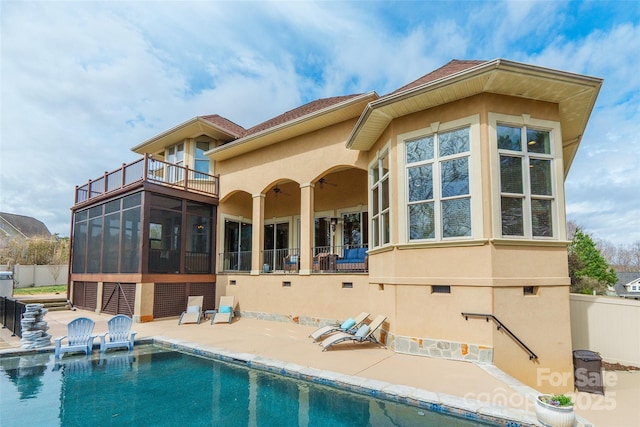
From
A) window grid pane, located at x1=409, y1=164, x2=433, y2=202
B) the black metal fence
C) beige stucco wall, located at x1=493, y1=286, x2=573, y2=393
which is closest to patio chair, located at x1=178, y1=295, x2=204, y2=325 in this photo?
the black metal fence

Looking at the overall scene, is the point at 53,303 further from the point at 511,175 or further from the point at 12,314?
the point at 511,175

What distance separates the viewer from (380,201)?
29.7 ft

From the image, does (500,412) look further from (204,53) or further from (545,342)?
(204,53)

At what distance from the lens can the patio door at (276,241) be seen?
15.5 meters

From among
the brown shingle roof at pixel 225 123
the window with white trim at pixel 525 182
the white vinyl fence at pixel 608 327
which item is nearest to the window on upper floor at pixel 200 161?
the brown shingle roof at pixel 225 123

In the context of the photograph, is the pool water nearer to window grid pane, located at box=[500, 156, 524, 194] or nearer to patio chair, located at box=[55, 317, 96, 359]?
patio chair, located at box=[55, 317, 96, 359]

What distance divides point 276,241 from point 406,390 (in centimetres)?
1177

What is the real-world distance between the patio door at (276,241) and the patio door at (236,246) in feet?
2.98

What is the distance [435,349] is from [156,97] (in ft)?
65.8

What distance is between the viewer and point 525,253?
680 cm

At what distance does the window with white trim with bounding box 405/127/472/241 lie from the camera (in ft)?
23.4

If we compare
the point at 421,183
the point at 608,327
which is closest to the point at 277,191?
the point at 421,183

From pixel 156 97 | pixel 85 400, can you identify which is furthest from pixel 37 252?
pixel 85 400

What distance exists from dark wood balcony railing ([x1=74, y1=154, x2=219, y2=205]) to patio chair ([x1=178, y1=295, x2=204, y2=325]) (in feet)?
14.4
